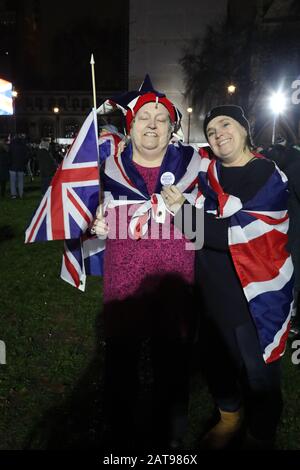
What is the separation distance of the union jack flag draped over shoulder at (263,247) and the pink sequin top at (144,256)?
0.90 feet

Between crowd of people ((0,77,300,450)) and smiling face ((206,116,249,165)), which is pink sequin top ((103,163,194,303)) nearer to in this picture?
crowd of people ((0,77,300,450))

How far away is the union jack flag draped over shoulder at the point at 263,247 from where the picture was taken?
224 centimetres

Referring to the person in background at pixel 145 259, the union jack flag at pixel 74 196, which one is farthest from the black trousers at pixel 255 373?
the union jack flag at pixel 74 196

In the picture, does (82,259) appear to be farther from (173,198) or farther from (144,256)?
(173,198)

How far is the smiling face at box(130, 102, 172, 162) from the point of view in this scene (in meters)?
2.30

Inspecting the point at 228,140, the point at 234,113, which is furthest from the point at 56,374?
the point at 234,113

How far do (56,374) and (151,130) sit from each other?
248 cm

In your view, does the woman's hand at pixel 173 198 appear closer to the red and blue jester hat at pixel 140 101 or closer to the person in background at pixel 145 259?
the person in background at pixel 145 259

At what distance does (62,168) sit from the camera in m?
2.44

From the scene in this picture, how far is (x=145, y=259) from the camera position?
92.9 inches

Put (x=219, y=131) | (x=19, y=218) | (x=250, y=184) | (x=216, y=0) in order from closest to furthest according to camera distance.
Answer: (x=250, y=184) < (x=219, y=131) < (x=19, y=218) < (x=216, y=0)

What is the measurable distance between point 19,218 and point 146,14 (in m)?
26.0

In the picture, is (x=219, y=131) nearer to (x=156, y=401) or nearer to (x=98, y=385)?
(x=156, y=401)
